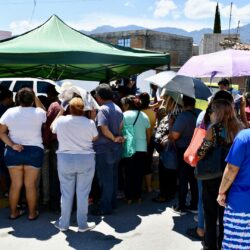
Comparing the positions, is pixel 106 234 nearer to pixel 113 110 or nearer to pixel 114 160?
pixel 114 160

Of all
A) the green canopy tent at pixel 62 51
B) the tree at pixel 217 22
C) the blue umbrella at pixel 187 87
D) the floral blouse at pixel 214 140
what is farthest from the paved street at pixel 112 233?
the tree at pixel 217 22

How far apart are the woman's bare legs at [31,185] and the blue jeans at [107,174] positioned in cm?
80

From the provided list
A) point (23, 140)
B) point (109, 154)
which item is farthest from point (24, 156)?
point (109, 154)

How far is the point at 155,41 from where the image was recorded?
2714 centimetres

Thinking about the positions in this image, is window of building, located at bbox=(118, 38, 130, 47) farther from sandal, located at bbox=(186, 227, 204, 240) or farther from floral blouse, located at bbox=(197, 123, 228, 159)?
floral blouse, located at bbox=(197, 123, 228, 159)

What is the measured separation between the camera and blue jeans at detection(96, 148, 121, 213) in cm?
483

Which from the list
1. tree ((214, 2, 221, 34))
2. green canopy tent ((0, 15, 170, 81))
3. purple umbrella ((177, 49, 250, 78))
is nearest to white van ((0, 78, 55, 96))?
green canopy tent ((0, 15, 170, 81))

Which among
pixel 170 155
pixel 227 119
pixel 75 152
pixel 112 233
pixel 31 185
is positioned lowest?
pixel 112 233

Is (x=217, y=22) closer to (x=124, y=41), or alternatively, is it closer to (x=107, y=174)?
(x=124, y=41)

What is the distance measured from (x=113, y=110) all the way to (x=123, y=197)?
1672 millimetres

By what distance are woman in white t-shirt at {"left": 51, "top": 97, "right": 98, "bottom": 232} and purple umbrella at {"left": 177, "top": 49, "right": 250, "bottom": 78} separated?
132 cm

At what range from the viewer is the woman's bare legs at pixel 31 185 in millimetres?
4582

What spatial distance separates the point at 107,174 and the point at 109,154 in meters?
0.27

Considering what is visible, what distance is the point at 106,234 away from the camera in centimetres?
436
